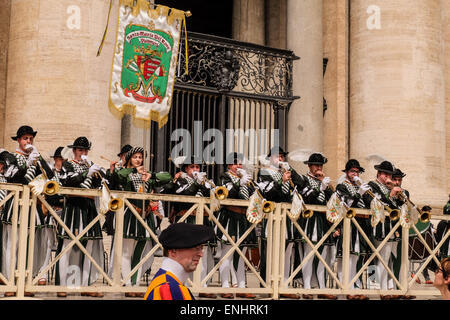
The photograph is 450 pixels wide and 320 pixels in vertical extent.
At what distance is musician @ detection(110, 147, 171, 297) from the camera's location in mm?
10344

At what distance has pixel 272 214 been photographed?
34.9ft

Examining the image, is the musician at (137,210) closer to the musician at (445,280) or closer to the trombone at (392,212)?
the trombone at (392,212)

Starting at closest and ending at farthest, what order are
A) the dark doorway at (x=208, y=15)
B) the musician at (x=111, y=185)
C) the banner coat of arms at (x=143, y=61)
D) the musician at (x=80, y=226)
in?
the musician at (x=80, y=226) < the musician at (x=111, y=185) < the banner coat of arms at (x=143, y=61) < the dark doorway at (x=208, y=15)

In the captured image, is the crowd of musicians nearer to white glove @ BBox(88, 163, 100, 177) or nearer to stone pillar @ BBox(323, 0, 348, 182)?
white glove @ BBox(88, 163, 100, 177)

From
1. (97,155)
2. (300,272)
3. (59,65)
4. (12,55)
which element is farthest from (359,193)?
(12,55)

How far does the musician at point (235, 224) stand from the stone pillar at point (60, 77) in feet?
9.11

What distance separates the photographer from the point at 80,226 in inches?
392

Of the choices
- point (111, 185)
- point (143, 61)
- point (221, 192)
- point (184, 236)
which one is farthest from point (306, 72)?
point (184, 236)

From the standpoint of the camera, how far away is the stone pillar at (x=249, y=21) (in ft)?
61.9

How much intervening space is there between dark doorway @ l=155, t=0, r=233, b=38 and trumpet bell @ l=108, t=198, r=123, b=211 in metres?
11.5

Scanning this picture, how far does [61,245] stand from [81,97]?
3.65 m

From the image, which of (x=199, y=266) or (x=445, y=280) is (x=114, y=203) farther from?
(x=445, y=280)

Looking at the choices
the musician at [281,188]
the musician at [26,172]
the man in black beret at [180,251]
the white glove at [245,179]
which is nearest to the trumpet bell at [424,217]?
the musician at [281,188]

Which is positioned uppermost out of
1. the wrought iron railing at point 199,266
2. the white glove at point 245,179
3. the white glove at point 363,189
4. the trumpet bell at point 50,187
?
the white glove at point 245,179
